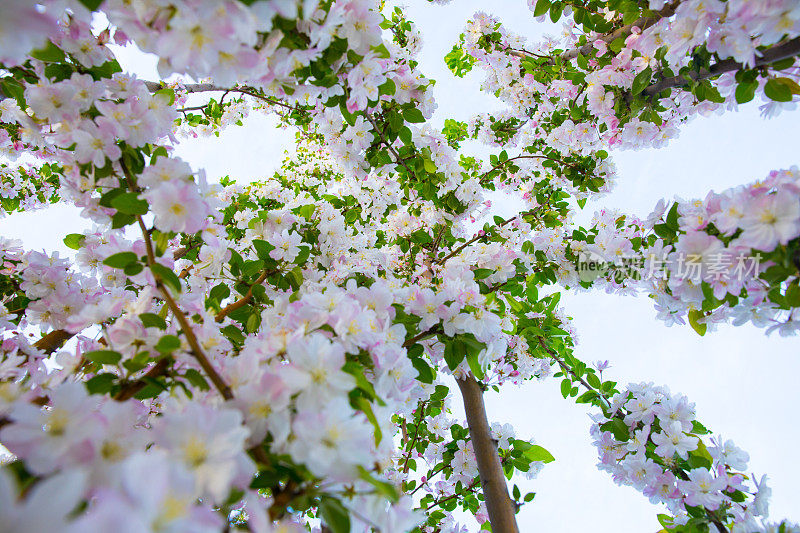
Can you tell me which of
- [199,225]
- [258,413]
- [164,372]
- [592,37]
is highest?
[592,37]

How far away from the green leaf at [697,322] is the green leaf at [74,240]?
265cm

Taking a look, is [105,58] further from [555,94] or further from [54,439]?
[555,94]

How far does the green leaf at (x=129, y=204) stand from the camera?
103cm

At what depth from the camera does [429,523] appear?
2.63 metres

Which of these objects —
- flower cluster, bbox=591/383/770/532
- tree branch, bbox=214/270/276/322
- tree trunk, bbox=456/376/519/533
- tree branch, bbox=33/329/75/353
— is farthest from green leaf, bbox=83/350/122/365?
flower cluster, bbox=591/383/770/532

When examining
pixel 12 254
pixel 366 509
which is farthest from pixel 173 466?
Result: pixel 12 254

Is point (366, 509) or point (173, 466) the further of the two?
point (366, 509)

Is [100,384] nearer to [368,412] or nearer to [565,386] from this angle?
[368,412]

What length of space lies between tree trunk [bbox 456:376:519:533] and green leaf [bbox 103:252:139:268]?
1.83m

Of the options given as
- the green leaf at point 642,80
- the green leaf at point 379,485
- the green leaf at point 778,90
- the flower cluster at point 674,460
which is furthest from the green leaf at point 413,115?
the flower cluster at point 674,460

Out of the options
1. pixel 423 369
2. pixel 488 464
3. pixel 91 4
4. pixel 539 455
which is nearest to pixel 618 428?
pixel 539 455

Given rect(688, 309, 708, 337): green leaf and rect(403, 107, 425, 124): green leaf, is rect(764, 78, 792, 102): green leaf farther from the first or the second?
rect(403, 107, 425, 124): green leaf

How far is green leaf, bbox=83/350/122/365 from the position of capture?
2.98 feet

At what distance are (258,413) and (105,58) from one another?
132 cm
